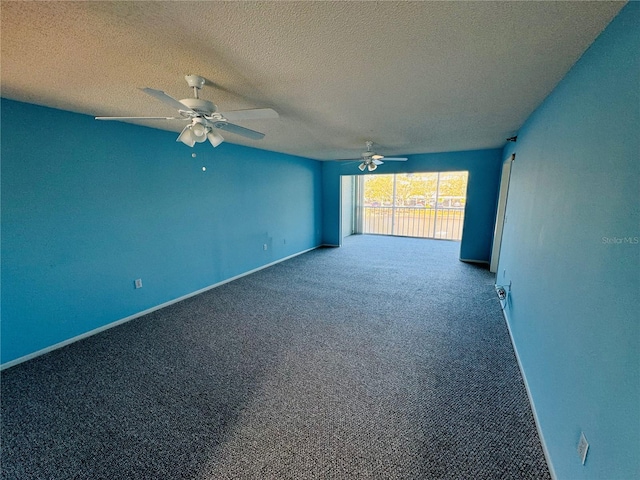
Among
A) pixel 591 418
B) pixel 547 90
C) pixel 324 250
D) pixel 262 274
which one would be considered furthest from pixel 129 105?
pixel 324 250

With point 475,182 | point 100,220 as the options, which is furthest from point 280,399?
point 475,182

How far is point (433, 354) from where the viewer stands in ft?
7.75

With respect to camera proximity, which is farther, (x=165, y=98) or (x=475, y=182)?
(x=475, y=182)

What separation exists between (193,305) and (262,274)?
1443mm

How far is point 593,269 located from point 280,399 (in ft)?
6.42

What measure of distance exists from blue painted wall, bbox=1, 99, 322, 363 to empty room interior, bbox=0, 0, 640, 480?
2cm

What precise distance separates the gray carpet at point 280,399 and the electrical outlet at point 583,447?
0.42 meters

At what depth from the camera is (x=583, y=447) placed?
1.07 meters

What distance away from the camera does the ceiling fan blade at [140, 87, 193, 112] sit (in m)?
1.34

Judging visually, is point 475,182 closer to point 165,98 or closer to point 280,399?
point 280,399

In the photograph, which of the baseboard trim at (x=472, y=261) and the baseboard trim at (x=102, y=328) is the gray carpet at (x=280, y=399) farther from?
the baseboard trim at (x=472, y=261)

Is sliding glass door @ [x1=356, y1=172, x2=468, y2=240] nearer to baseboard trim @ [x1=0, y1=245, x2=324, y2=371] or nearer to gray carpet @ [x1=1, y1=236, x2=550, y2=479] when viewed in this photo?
gray carpet @ [x1=1, y1=236, x2=550, y2=479]

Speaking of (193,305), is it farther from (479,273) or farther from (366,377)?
(479,273)

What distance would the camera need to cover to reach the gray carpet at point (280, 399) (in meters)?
1.42
